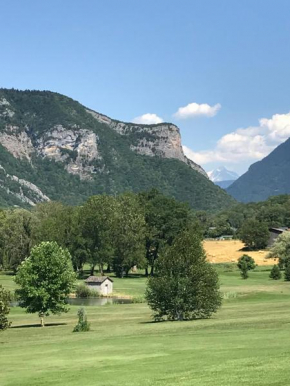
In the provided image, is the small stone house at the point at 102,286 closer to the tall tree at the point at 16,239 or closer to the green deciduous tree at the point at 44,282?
the tall tree at the point at 16,239

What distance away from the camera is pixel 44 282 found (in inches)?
2073

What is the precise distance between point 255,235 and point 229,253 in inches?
382

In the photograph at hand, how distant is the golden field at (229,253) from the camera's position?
5382 inches

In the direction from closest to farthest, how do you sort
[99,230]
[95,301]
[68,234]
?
[95,301] < [99,230] < [68,234]

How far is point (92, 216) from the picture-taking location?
11581 cm

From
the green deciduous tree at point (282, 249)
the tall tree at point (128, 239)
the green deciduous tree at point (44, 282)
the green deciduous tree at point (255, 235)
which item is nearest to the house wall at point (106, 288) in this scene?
the tall tree at point (128, 239)

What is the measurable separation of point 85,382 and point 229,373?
5047 millimetres

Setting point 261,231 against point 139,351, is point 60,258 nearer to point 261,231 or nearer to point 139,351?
point 139,351

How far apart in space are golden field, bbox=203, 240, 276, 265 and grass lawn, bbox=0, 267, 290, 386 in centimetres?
8531

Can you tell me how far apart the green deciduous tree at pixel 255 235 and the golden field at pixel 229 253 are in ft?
9.66

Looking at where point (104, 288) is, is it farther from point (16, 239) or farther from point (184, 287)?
point (184, 287)

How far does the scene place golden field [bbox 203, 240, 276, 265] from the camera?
136700 millimetres

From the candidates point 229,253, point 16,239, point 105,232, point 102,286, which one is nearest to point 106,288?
point 102,286

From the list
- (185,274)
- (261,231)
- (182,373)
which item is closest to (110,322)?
(185,274)
